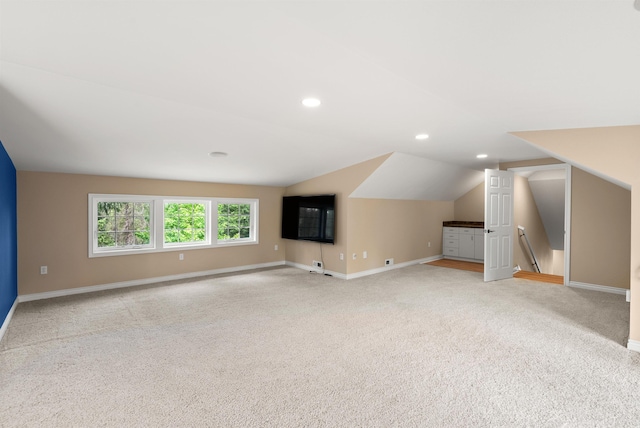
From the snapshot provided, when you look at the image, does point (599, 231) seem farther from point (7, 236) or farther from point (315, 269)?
point (7, 236)

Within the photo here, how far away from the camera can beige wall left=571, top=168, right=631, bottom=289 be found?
16.2ft

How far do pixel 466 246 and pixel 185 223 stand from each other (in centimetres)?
628

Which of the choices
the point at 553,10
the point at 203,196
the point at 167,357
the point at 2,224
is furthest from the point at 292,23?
the point at 203,196

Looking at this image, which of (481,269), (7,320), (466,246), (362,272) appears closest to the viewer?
(7,320)

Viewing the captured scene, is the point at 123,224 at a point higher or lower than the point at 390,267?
higher

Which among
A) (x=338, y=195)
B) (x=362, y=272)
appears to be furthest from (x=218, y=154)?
(x=362, y=272)

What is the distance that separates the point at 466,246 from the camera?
7887 millimetres

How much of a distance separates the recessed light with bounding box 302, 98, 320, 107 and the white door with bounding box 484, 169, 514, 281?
397 cm

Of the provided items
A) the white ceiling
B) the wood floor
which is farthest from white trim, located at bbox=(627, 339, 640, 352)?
the wood floor

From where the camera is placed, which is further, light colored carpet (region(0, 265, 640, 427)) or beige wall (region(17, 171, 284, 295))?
beige wall (region(17, 171, 284, 295))

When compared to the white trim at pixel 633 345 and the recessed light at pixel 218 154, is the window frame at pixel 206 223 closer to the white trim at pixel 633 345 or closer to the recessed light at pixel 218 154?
the recessed light at pixel 218 154

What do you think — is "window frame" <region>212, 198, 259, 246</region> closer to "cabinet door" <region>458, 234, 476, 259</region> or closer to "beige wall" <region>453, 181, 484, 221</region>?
"cabinet door" <region>458, 234, 476, 259</region>

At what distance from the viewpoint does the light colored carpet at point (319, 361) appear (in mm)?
2105

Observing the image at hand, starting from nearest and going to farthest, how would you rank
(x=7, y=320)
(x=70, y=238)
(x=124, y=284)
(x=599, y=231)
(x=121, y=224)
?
1. (x=7, y=320)
2. (x=70, y=238)
3. (x=599, y=231)
4. (x=124, y=284)
5. (x=121, y=224)
